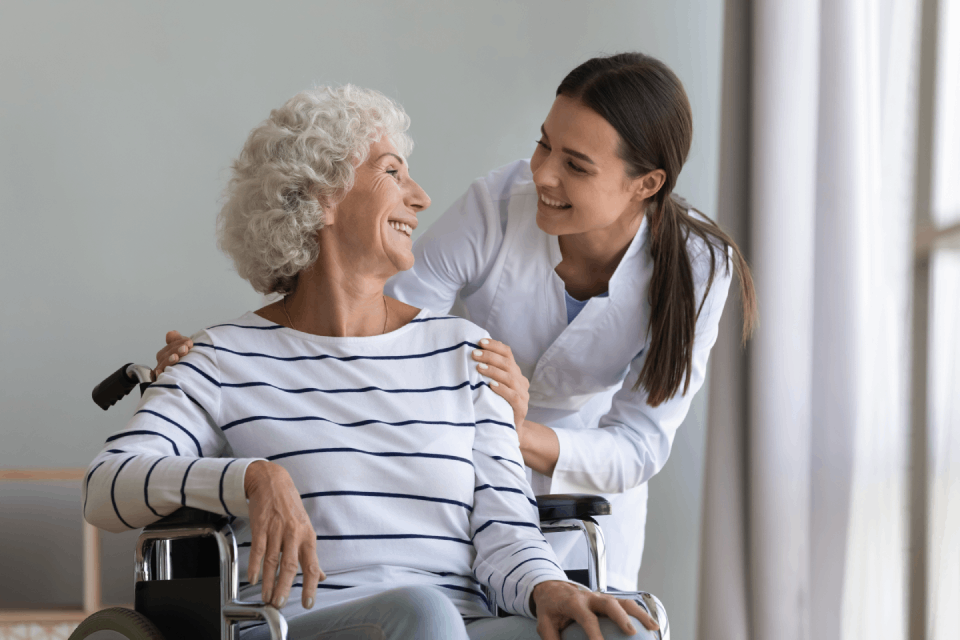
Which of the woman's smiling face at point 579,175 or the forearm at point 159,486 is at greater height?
the woman's smiling face at point 579,175

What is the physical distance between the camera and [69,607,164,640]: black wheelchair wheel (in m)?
1.06

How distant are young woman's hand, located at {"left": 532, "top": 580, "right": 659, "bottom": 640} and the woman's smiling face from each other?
74 centimetres

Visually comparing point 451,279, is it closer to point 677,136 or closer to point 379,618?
point 677,136

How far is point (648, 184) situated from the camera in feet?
5.49

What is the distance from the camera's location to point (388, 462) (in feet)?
4.23

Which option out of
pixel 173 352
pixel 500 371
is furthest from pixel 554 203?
pixel 173 352

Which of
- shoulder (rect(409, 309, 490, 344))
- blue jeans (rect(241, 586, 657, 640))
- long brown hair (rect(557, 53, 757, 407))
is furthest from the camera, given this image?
long brown hair (rect(557, 53, 757, 407))

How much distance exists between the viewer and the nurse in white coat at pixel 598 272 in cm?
161

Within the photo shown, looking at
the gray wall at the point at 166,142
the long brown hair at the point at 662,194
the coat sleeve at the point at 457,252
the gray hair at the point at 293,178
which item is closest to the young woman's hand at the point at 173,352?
the gray hair at the point at 293,178

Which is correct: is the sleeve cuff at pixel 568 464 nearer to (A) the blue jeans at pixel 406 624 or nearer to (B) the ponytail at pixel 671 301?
(B) the ponytail at pixel 671 301

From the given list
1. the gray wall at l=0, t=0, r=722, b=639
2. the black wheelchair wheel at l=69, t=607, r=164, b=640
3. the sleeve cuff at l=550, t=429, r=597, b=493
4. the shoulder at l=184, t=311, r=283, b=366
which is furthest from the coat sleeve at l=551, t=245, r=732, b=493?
the gray wall at l=0, t=0, r=722, b=639

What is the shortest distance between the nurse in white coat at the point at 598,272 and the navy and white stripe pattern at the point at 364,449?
273 mm

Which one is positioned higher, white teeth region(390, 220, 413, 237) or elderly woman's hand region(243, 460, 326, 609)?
white teeth region(390, 220, 413, 237)

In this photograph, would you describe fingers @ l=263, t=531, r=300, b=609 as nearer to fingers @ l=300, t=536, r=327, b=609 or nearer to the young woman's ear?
fingers @ l=300, t=536, r=327, b=609
